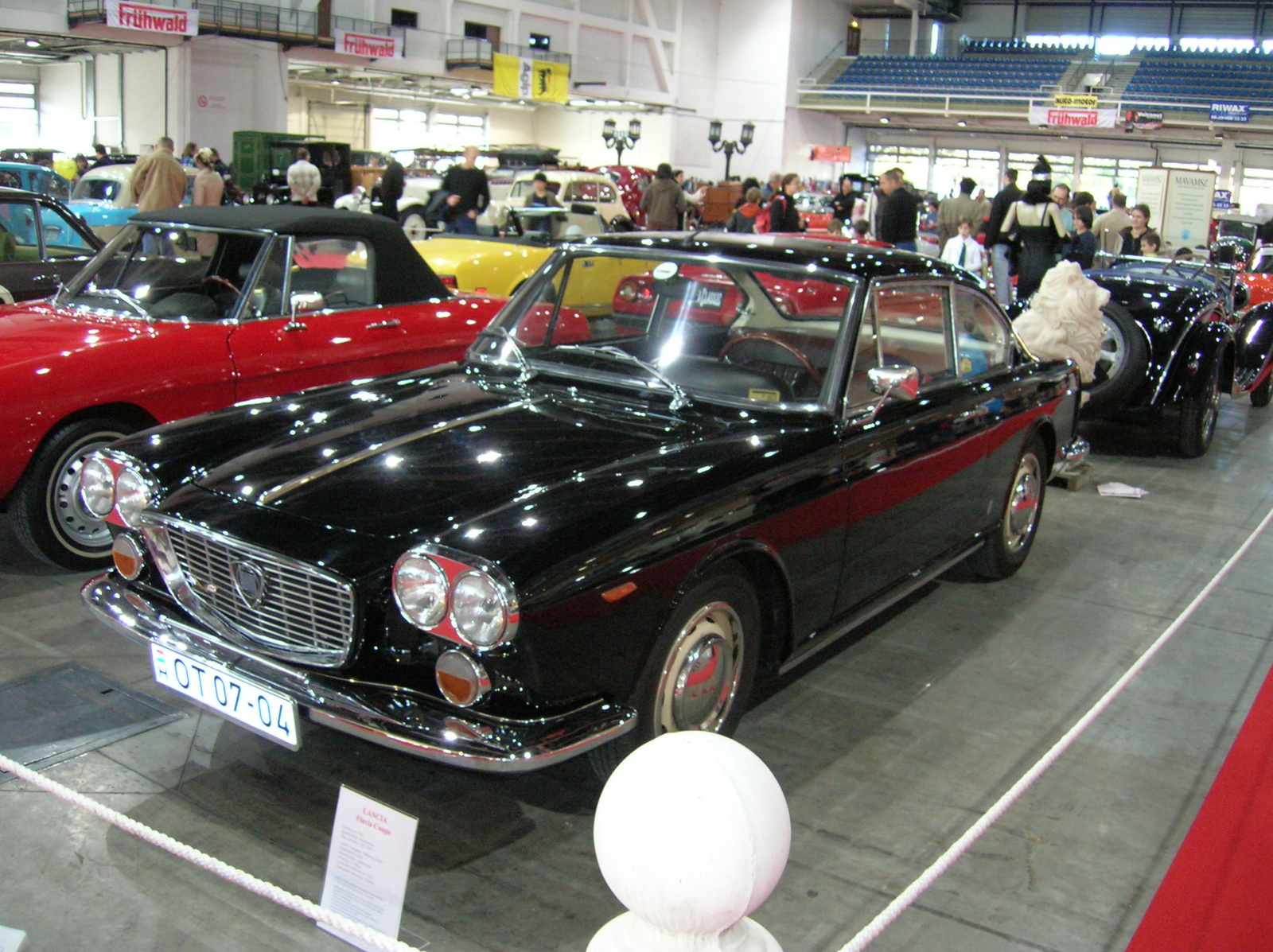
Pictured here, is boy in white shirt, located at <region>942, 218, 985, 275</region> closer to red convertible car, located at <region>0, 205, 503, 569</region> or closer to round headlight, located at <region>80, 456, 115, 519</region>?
red convertible car, located at <region>0, 205, 503, 569</region>

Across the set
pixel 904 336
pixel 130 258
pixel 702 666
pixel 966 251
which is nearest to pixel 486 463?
pixel 702 666

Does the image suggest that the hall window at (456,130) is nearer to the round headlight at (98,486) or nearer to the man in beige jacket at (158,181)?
the man in beige jacket at (158,181)

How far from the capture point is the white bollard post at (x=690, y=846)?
4.78 feet

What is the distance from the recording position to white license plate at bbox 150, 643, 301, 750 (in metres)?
2.75

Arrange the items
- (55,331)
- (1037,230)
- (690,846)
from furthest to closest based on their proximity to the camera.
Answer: (1037,230) → (55,331) → (690,846)

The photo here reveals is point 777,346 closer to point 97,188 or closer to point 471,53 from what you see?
point 97,188

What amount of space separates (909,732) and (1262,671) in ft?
5.47

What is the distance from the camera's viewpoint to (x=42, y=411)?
4.44 meters

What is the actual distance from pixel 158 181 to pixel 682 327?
784 centimetres

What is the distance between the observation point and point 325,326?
5.40 m

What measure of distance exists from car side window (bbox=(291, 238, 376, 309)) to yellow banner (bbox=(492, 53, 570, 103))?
1030 inches

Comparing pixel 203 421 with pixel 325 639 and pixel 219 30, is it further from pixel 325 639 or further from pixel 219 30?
pixel 219 30

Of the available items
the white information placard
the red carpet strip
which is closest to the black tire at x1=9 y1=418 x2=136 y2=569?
the white information placard

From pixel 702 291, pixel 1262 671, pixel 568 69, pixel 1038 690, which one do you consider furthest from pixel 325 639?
pixel 568 69
